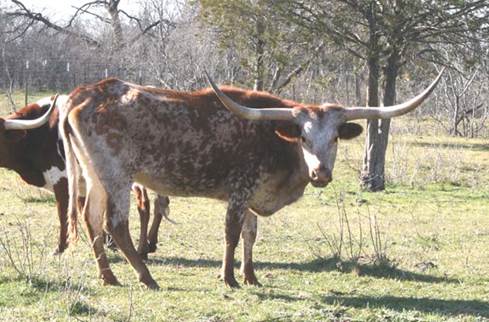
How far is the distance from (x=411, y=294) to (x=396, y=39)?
8730 mm

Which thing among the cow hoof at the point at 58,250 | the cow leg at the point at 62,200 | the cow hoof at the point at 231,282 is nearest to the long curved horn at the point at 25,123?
the cow leg at the point at 62,200

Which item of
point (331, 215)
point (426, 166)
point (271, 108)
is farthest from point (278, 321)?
point (426, 166)

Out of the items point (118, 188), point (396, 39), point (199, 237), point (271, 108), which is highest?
point (396, 39)

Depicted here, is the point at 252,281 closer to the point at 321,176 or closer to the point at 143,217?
the point at 321,176

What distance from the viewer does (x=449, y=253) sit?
10.4 metres

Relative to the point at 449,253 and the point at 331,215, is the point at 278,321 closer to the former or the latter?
the point at 449,253

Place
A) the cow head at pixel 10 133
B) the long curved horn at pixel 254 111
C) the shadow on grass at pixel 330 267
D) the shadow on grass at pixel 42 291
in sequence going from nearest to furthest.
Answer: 1. the shadow on grass at pixel 42 291
2. the long curved horn at pixel 254 111
3. the shadow on grass at pixel 330 267
4. the cow head at pixel 10 133

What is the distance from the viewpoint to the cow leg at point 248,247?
8.25 metres

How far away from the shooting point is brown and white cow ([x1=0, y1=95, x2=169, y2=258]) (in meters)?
10.1

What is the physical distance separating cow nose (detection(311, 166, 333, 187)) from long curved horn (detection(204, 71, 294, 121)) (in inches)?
27.9

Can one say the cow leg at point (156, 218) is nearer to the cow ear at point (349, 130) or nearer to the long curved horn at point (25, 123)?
the long curved horn at point (25, 123)

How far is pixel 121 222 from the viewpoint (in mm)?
7746

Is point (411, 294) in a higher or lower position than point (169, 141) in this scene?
lower

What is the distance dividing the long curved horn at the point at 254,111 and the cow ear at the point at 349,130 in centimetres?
60
